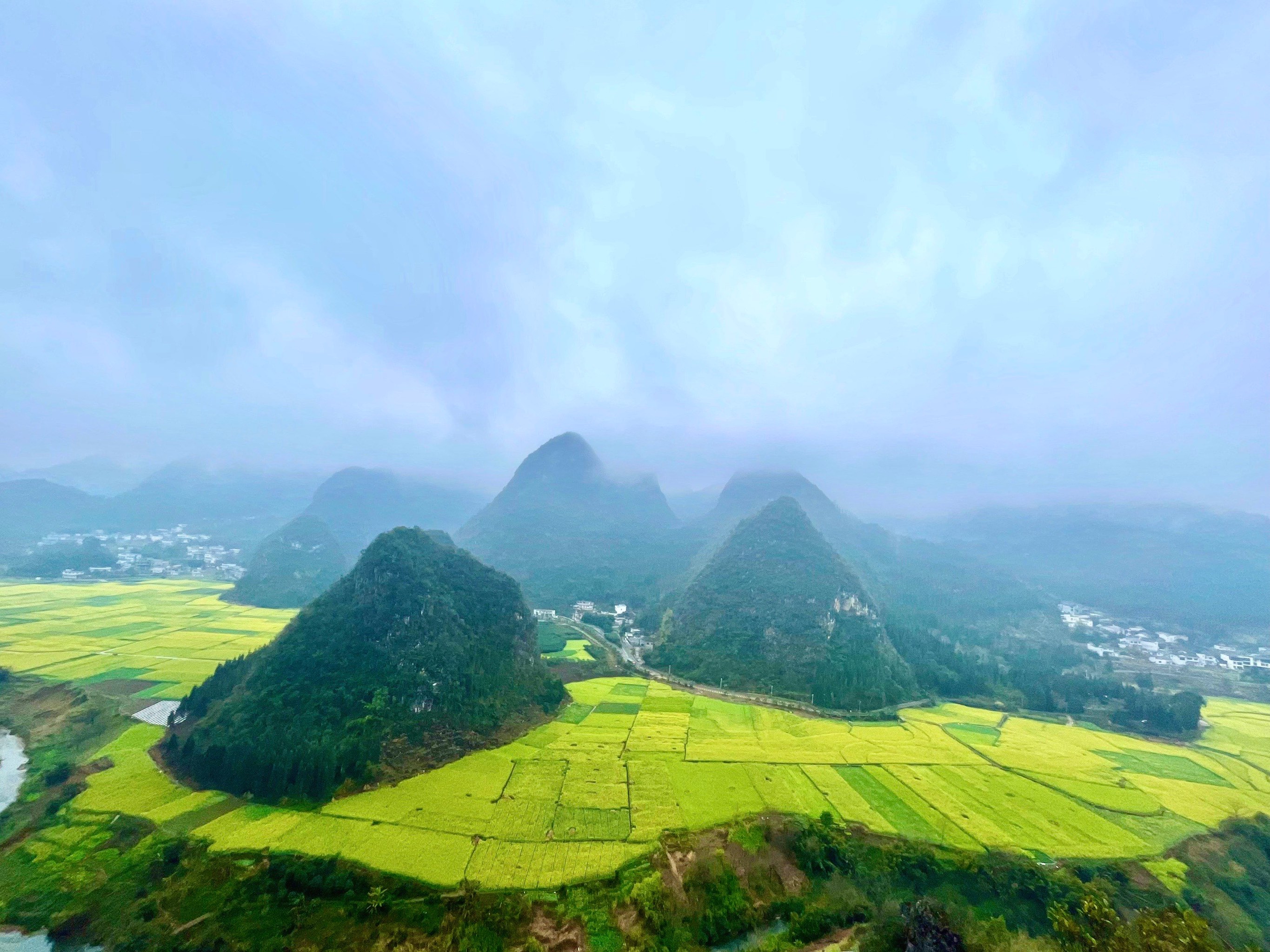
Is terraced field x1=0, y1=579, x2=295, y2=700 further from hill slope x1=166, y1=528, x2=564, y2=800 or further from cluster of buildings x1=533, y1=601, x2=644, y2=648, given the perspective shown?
cluster of buildings x1=533, y1=601, x2=644, y2=648

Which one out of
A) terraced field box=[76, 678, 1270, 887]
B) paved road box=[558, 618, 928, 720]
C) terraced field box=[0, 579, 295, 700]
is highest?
terraced field box=[0, 579, 295, 700]

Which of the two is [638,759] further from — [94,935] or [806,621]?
[806,621]

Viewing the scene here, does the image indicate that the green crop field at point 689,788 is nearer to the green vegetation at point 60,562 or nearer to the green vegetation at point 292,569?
the green vegetation at point 292,569

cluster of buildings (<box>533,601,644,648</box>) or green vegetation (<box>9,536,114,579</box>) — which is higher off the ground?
green vegetation (<box>9,536,114,579</box>)

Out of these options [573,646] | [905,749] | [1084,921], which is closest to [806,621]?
[905,749]

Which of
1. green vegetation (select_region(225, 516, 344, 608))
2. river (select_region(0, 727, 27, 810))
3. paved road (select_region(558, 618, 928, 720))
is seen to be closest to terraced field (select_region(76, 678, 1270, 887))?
river (select_region(0, 727, 27, 810))

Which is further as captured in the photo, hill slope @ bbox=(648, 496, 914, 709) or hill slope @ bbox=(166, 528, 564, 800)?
hill slope @ bbox=(648, 496, 914, 709)
